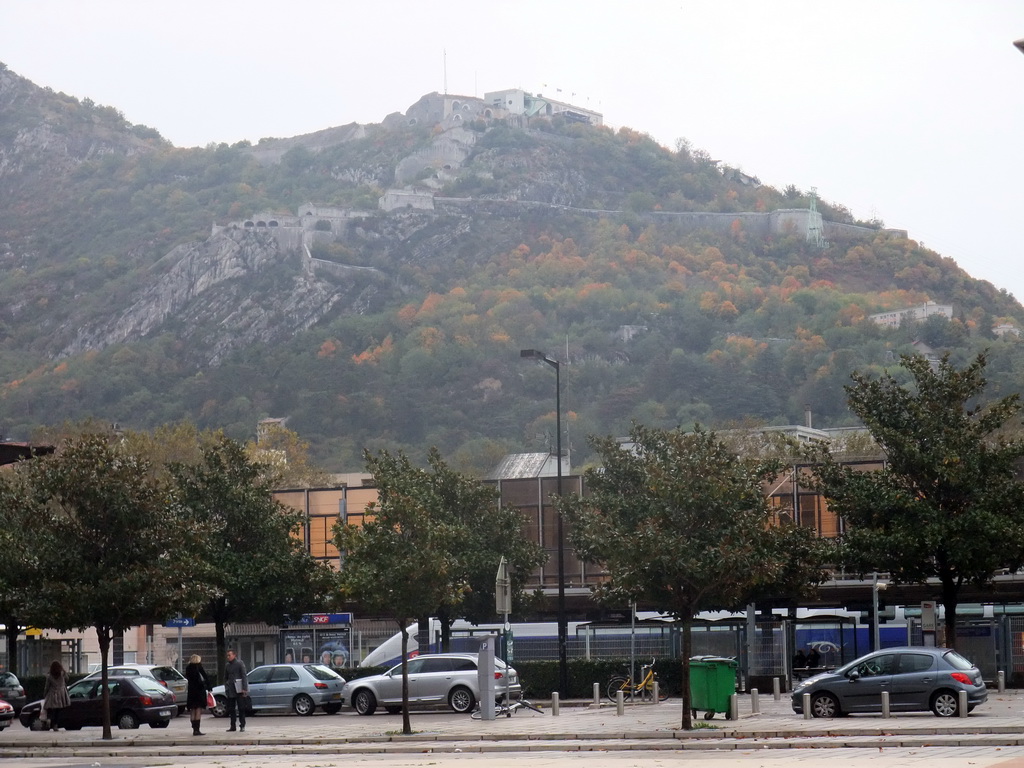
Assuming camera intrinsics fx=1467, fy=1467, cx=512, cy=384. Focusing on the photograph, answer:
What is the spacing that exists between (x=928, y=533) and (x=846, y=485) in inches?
110

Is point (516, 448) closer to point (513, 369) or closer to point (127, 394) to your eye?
point (513, 369)

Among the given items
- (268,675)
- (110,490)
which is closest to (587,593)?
(268,675)

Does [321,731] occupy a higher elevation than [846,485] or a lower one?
lower

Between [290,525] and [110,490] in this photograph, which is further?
[290,525]

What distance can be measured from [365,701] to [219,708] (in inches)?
155

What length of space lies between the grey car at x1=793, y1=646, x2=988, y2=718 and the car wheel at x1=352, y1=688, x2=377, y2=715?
454 inches

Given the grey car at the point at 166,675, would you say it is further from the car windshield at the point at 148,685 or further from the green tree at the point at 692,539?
the green tree at the point at 692,539

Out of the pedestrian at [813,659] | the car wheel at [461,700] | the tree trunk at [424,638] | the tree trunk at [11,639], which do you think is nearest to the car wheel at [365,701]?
the car wheel at [461,700]

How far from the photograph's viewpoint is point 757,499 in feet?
102

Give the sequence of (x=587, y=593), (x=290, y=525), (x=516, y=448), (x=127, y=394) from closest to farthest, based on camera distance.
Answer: (x=290, y=525) < (x=587, y=593) < (x=516, y=448) < (x=127, y=394)

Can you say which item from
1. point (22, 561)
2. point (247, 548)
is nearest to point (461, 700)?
point (247, 548)

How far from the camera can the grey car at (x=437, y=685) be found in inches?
1394

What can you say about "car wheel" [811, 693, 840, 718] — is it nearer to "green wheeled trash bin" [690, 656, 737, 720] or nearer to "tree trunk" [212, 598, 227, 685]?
"green wheeled trash bin" [690, 656, 737, 720]

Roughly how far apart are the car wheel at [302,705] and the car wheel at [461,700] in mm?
3812
